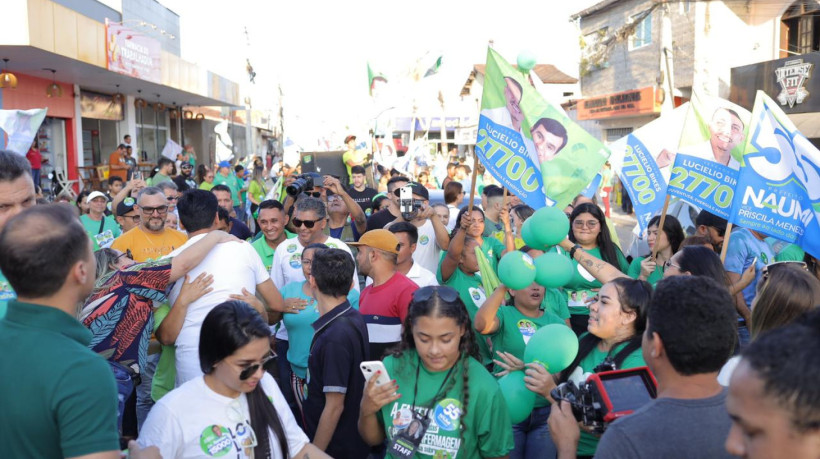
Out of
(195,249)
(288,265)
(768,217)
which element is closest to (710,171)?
(768,217)

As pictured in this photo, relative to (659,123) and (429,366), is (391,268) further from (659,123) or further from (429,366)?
(659,123)

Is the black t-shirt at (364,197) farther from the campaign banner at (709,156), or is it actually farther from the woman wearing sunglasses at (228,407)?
the woman wearing sunglasses at (228,407)

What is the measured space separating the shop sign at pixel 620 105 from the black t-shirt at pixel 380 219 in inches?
703

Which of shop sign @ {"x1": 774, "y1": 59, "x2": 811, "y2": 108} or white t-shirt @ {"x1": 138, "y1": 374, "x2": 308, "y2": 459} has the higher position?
shop sign @ {"x1": 774, "y1": 59, "x2": 811, "y2": 108}

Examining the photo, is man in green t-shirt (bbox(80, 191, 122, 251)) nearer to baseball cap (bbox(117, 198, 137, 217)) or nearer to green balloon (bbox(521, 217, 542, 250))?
baseball cap (bbox(117, 198, 137, 217))

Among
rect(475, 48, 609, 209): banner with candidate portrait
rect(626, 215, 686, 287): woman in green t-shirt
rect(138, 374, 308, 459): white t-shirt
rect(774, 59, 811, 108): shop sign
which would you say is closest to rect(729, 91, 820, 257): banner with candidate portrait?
rect(626, 215, 686, 287): woman in green t-shirt

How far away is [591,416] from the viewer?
244 cm

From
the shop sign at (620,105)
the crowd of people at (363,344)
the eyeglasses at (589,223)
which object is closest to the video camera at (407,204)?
the crowd of people at (363,344)

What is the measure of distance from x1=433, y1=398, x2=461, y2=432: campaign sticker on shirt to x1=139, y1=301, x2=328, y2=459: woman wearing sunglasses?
1.72 ft

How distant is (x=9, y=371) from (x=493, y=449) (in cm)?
184

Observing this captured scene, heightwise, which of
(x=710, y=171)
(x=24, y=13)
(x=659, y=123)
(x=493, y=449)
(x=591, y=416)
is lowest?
(x=493, y=449)

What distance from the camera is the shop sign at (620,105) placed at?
22672 mm

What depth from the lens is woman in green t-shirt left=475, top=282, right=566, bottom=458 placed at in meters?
3.54

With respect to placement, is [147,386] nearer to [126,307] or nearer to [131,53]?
[126,307]
